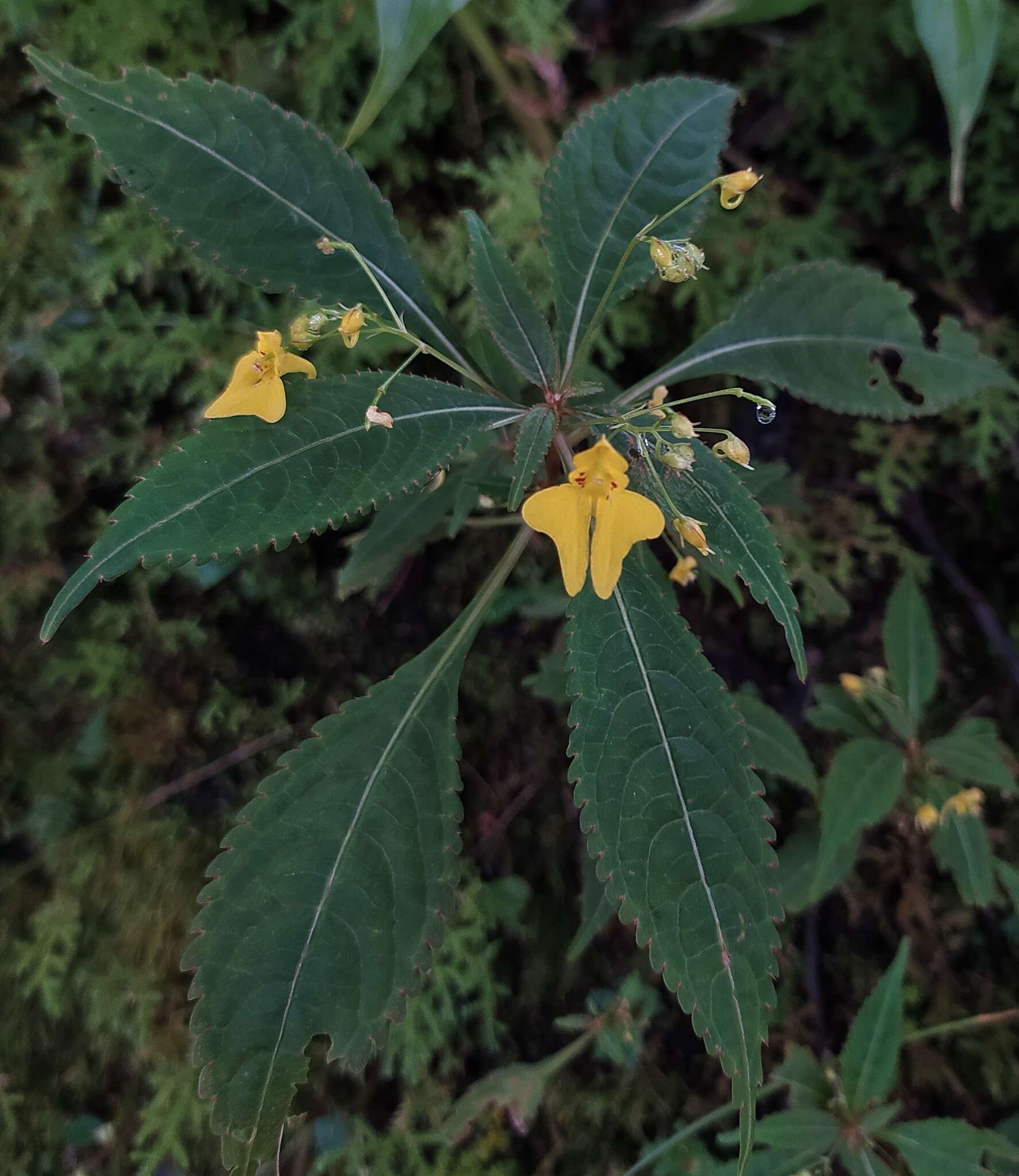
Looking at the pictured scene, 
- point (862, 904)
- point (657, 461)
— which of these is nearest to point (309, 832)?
point (657, 461)

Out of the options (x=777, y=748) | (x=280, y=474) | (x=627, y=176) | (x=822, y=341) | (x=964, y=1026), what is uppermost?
(x=627, y=176)

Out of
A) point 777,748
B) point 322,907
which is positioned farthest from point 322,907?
point 777,748

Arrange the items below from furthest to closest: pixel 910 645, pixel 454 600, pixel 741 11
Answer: pixel 454 600
pixel 910 645
pixel 741 11

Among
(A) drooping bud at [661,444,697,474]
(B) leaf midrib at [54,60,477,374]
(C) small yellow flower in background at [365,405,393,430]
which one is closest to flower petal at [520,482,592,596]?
(A) drooping bud at [661,444,697,474]

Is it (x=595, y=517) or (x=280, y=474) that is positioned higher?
(x=595, y=517)

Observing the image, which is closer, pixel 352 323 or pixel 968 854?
pixel 352 323

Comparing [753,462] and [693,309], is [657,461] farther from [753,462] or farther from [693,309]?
[693,309]

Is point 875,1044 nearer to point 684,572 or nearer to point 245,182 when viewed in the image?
point 684,572
